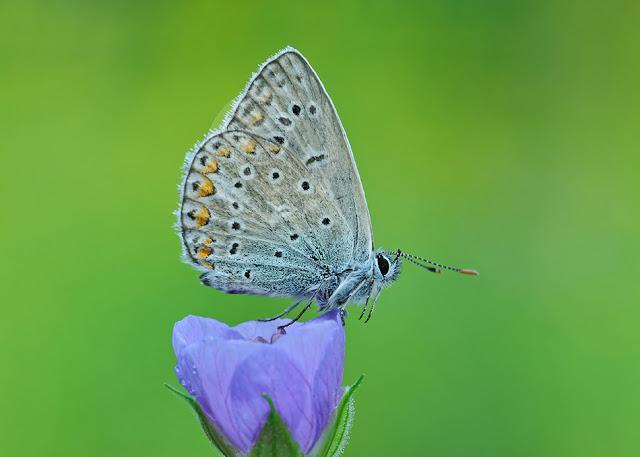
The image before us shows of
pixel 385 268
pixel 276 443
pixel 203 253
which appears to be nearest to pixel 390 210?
pixel 385 268

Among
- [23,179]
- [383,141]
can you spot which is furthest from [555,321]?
[23,179]

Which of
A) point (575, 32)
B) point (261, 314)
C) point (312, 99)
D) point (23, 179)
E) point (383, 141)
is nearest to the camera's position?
point (312, 99)

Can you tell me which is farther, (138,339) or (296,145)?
(138,339)

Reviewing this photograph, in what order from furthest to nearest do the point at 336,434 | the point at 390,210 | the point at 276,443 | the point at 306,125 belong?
1. the point at 390,210
2. the point at 306,125
3. the point at 336,434
4. the point at 276,443

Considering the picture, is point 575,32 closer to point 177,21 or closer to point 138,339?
point 177,21

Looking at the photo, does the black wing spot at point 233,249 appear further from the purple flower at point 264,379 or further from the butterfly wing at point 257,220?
the purple flower at point 264,379

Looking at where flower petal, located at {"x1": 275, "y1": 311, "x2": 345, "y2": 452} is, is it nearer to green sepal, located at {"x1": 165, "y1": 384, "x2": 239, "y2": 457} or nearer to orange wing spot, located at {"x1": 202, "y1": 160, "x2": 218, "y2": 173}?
green sepal, located at {"x1": 165, "y1": 384, "x2": 239, "y2": 457}

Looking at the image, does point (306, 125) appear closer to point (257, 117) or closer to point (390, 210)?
point (257, 117)
